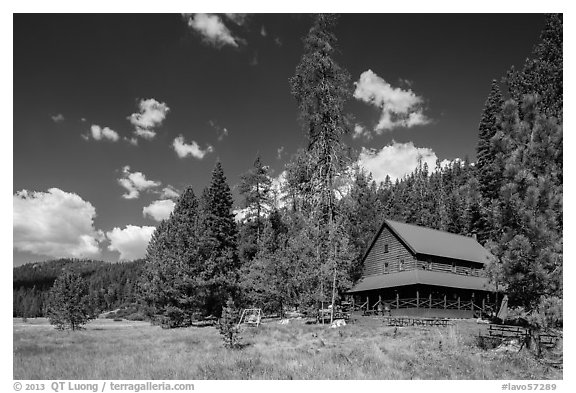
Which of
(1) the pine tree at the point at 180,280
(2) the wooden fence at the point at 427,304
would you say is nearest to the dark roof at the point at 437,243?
(2) the wooden fence at the point at 427,304

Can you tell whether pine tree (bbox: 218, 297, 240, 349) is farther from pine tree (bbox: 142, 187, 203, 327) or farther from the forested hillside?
the forested hillside

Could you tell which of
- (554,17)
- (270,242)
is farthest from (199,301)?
(554,17)

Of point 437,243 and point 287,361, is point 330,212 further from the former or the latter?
point 437,243

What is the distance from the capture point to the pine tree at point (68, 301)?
31955 millimetres

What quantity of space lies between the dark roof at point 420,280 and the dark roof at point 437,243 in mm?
1881

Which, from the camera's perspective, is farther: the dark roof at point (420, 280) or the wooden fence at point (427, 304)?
the wooden fence at point (427, 304)

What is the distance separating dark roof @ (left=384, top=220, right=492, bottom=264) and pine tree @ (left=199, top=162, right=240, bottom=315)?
53.4 feet

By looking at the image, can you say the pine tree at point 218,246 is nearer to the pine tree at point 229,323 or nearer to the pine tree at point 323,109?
the pine tree at point 323,109

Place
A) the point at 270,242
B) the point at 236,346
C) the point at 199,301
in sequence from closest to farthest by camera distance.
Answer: the point at 236,346
the point at 199,301
the point at 270,242

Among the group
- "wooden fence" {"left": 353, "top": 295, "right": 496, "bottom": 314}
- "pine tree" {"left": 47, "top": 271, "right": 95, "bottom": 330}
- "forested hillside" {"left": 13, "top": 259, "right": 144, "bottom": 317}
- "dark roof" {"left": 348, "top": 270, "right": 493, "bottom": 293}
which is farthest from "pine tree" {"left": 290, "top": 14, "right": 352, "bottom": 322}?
"pine tree" {"left": 47, "top": 271, "right": 95, "bottom": 330}

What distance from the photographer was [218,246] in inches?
1563
